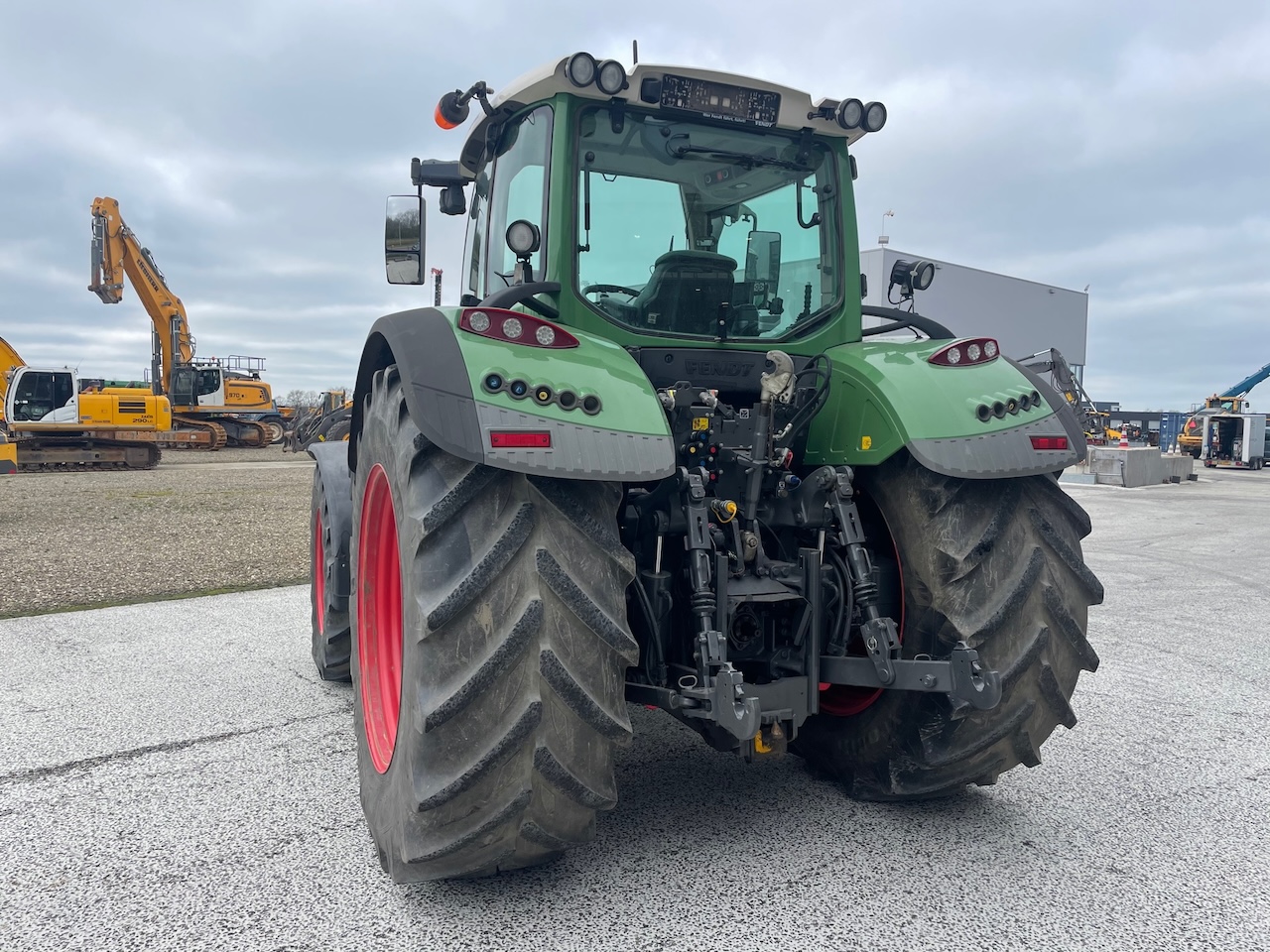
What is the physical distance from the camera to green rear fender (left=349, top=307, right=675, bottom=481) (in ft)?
7.42

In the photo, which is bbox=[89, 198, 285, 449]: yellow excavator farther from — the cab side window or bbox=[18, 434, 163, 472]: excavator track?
the cab side window

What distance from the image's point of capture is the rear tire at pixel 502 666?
220 cm

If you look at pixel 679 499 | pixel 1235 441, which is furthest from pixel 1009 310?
pixel 679 499

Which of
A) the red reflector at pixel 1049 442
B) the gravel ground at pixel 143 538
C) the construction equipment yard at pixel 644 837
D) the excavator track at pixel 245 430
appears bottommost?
the gravel ground at pixel 143 538

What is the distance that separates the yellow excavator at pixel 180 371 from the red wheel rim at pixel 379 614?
2585 centimetres

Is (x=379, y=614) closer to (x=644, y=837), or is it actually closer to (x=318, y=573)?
(x=644, y=837)

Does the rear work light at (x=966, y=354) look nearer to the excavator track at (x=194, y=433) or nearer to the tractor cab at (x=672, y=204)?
the tractor cab at (x=672, y=204)

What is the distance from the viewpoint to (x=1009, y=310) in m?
33.7

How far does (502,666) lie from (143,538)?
931 cm

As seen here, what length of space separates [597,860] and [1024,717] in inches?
54.5

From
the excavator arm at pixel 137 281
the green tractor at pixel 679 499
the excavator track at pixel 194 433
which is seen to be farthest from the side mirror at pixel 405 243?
the excavator track at pixel 194 433

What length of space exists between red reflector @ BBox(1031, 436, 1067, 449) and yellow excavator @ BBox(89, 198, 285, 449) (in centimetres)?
2730

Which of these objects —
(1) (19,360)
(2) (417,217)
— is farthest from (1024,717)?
(1) (19,360)

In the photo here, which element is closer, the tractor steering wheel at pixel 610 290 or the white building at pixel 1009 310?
the tractor steering wheel at pixel 610 290
